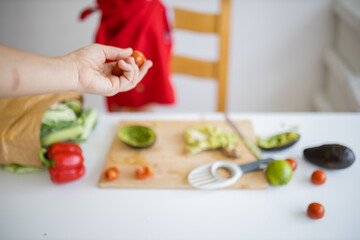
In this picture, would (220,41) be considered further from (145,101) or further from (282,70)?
(282,70)

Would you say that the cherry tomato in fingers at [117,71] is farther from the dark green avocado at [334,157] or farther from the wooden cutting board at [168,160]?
the dark green avocado at [334,157]

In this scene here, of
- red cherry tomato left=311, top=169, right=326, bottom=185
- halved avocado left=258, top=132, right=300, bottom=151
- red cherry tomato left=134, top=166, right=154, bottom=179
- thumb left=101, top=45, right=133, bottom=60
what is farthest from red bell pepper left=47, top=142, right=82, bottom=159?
red cherry tomato left=311, top=169, right=326, bottom=185

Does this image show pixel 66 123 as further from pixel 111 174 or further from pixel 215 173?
pixel 215 173

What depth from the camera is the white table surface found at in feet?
2.88

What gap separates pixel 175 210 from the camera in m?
0.95

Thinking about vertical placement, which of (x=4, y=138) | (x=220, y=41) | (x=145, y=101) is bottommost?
(x=145, y=101)

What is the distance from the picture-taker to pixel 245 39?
2475 millimetres

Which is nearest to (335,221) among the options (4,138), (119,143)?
(119,143)

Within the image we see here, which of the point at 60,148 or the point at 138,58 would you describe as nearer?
the point at 138,58

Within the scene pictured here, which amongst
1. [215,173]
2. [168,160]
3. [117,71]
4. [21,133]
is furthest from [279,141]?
[21,133]

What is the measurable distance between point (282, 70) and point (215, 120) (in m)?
1.40

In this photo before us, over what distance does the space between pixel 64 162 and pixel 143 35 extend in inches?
29.4

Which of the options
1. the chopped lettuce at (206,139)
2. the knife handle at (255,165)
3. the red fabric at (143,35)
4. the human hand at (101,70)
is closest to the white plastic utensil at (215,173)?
the knife handle at (255,165)

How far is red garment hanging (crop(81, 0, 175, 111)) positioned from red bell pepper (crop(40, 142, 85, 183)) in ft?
2.06
